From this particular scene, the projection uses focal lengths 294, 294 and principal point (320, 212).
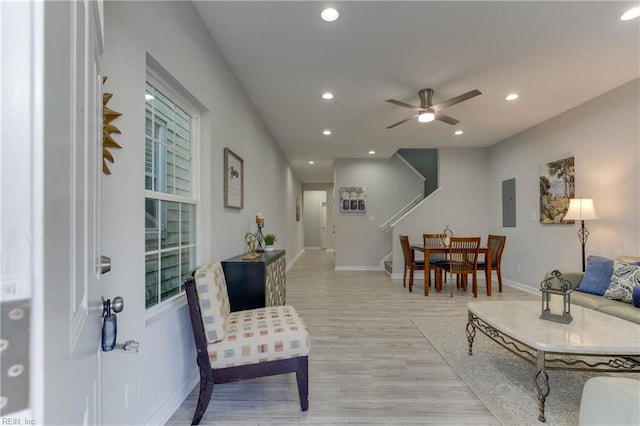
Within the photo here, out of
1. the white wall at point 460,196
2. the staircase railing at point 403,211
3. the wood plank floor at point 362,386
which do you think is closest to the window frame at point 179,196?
the wood plank floor at point 362,386

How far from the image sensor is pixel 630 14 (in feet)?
7.07

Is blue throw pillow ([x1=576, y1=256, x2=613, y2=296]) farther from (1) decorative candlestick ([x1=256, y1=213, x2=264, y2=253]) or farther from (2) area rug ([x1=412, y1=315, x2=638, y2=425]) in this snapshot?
(1) decorative candlestick ([x1=256, y1=213, x2=264, y2=253])

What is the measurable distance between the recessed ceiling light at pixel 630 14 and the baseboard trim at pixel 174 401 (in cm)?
407

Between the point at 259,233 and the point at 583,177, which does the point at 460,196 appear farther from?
the point at 259,233

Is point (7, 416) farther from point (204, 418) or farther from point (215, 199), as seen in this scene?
point (215, 199)

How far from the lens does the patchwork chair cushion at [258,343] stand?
173 cm

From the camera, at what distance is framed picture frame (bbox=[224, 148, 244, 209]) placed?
8.72 ft

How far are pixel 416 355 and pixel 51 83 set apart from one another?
9.36ft

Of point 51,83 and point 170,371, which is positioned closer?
point 51,83

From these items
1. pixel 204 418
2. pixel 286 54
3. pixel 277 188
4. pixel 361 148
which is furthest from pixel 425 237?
pixel 204 418

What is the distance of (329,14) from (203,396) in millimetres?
2640

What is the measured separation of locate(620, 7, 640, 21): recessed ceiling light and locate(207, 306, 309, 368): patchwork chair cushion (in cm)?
322

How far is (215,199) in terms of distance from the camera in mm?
2436
